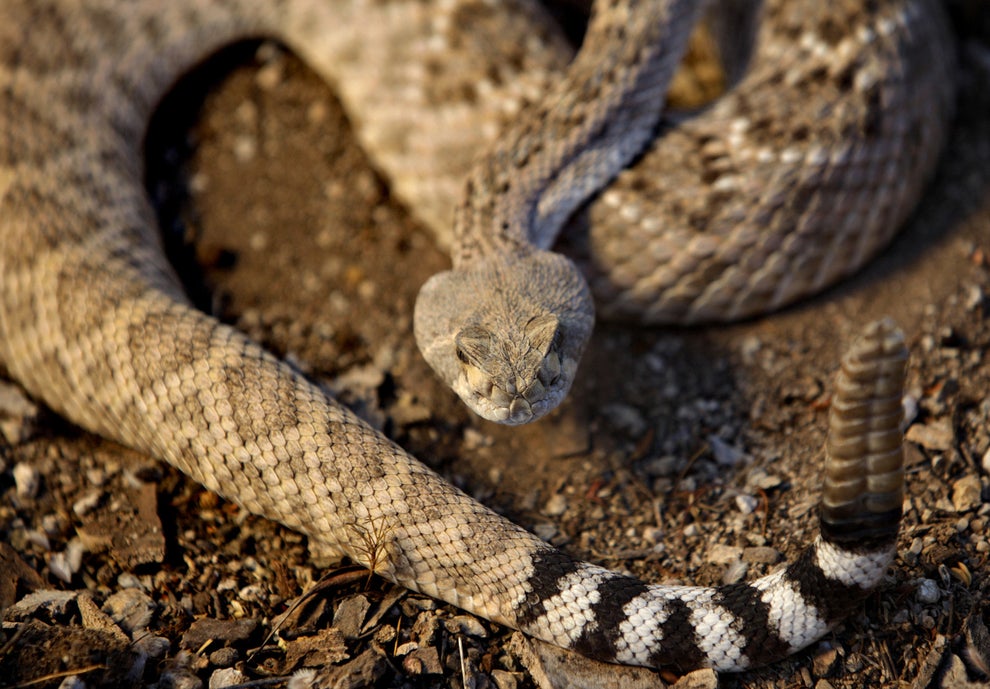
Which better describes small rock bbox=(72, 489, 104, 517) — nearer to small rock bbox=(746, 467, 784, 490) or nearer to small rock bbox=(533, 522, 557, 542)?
small rock bbox=(533, 522, 557, 542)

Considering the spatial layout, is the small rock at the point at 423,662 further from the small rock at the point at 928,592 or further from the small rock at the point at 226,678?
the small rock at the point at 928,592

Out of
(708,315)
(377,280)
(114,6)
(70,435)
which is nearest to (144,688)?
(70,435)

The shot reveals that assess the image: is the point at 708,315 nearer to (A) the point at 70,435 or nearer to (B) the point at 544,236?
(B) the point at 544,236

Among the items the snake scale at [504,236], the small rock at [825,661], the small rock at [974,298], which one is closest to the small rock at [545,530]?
the snake scale at [504,236]

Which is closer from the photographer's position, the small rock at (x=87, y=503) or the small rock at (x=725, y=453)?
the small rock at (x=87, y=503)

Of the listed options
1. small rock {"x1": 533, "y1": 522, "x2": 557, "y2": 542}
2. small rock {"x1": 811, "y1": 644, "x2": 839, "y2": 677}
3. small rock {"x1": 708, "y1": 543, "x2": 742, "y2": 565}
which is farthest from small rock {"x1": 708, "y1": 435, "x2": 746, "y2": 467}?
small rock {"x1": 811, "y1": 644, "x2": 839, "y2": 677}
